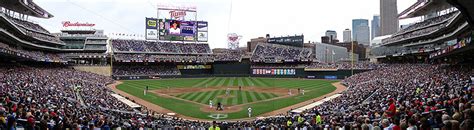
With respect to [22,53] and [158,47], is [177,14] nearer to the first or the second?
[158,47]

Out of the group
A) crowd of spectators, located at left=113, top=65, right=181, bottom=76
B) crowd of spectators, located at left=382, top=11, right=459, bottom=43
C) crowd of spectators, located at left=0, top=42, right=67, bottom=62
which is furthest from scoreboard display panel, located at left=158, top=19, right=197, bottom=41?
crowd of spectators, located at left=382, top=11, right=459, bottom=43

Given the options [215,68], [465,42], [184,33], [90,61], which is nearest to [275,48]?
[215,68]

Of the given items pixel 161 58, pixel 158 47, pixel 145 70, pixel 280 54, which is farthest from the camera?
pixel 158 47

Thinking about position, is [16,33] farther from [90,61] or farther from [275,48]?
[275,48]

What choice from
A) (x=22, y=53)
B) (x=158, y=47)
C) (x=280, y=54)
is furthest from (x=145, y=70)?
(x=22, y=53)

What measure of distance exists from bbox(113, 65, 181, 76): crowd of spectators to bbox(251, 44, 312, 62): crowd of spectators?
17.8 m

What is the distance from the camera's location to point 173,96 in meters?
38.7

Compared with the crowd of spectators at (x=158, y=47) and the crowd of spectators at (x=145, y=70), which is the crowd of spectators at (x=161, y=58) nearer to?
the crowd of spectators at (x=145, y=70)

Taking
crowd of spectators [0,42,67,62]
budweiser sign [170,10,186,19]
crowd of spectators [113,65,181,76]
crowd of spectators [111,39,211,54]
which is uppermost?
budweiser sign [170,10,186,19]

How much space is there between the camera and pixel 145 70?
7412 cm

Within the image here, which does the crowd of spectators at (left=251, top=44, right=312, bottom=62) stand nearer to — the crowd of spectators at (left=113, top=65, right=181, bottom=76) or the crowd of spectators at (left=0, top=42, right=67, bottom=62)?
the crowd of spectators at (left=113, top=65, right=181, bottom=76)

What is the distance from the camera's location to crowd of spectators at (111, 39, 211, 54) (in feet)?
262

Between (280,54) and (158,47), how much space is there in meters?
28.4

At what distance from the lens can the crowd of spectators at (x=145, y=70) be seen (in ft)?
231
